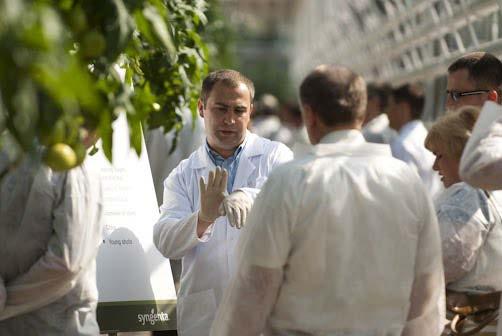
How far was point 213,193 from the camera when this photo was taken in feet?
15.6

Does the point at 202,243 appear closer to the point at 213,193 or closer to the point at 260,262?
the point at 213,193

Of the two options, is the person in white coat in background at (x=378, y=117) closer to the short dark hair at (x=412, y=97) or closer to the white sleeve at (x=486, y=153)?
the short dark hair at (x=412, y=97)

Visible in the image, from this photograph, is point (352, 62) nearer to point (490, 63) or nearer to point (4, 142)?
point (490, 63)

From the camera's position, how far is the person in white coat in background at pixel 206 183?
16.9 ft

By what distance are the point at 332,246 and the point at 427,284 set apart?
43 cm

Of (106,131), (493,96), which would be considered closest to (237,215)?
(493,96)

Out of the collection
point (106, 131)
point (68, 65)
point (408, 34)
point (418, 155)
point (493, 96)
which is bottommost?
point (418, 155)

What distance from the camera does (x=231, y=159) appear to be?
532cm

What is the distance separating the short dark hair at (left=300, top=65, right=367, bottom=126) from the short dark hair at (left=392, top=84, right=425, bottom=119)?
5.71 meters

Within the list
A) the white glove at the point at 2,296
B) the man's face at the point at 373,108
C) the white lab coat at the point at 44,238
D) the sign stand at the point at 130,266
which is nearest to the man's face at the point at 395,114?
the man's face at the point at 373,108

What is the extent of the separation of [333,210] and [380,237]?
7.4 inches

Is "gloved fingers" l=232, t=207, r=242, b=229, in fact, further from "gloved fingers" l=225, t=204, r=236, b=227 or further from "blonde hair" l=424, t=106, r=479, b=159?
"blonde hair" l=424, t=106, r=479, b=159

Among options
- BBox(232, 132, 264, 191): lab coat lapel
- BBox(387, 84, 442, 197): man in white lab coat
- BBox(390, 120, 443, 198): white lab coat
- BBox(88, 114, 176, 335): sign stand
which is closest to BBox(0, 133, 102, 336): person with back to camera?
BBox(232, 132, 264, 191): lab coat lapel

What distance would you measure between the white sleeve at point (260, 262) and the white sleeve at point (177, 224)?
3.55 feet
